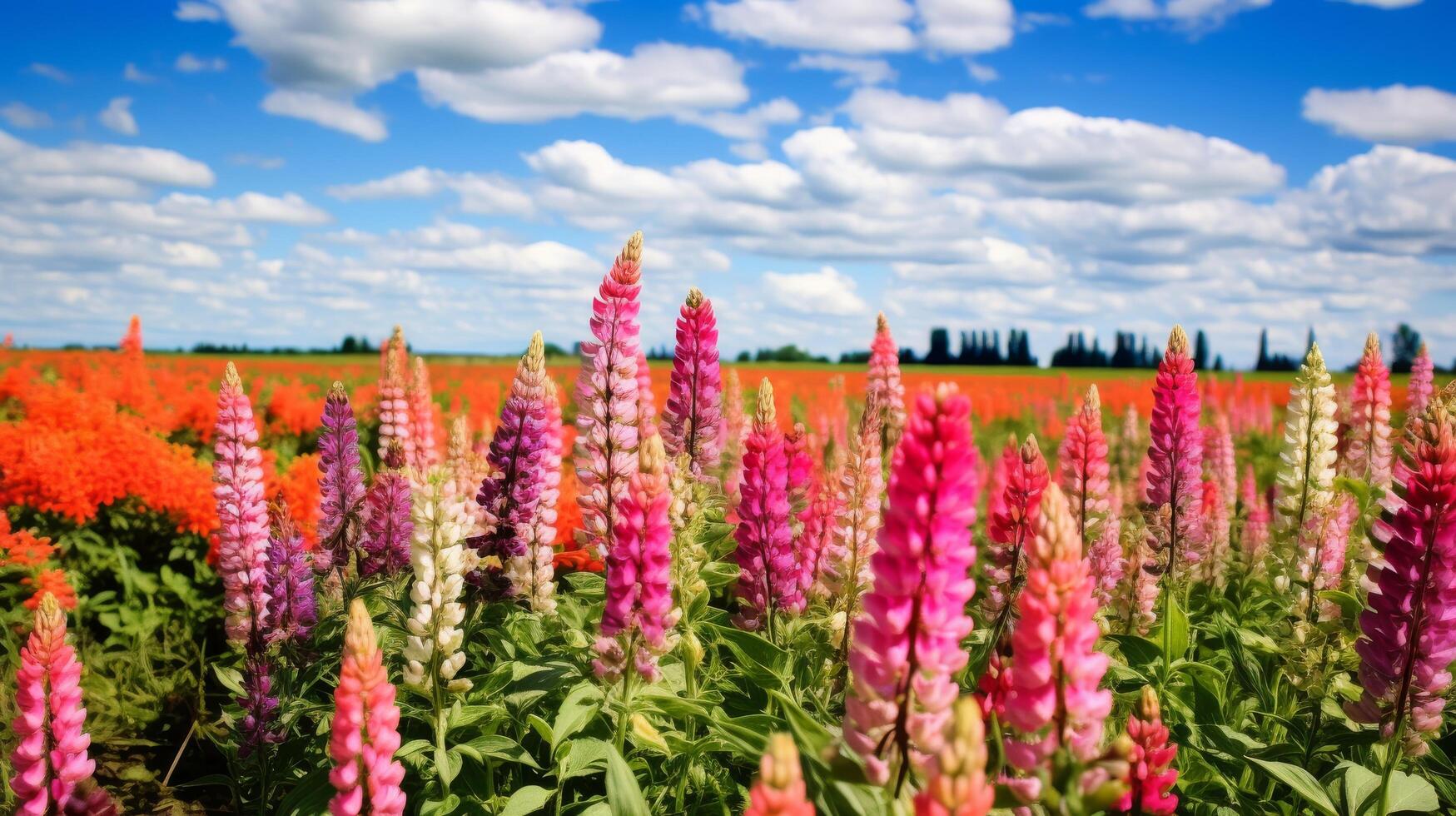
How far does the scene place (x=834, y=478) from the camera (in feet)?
11.6

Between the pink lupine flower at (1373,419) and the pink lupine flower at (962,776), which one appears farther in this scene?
the pink lupine flower at (1373,419)

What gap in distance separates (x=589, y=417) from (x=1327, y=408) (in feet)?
11.0

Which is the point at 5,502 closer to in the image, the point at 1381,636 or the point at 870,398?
the point at 870,398

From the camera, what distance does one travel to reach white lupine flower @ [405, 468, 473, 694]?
9.56ft

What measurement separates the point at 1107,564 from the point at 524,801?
2.78m

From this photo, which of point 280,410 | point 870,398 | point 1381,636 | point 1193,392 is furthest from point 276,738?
point 280,410

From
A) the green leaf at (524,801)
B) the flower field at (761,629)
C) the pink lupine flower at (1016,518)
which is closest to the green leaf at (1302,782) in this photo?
the flower field at (761,629)

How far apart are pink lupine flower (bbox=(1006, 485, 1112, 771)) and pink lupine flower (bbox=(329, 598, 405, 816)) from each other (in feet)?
4.50

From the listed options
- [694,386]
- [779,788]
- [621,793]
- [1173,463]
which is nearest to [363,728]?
[621,793]

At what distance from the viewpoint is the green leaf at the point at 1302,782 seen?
103 inches

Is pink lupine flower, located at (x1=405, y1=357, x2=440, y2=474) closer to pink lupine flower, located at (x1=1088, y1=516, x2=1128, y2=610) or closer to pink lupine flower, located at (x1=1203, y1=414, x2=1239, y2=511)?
pink lupine flower, located at (x1=1088, y1=516, x2=1128, y2=610)

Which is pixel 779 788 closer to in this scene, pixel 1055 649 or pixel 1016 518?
pixel 1055 649

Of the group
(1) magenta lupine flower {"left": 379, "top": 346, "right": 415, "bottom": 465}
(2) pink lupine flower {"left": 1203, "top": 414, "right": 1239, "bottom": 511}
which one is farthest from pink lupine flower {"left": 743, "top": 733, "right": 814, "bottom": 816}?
(2) pink lupine flower {"left": 1203, "top": 414, "right": 1239, "bottom": 511}

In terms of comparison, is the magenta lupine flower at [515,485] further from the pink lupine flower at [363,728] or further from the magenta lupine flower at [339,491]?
the pink lupine flower at [363,728]
